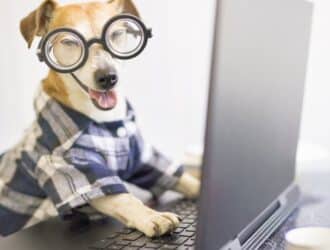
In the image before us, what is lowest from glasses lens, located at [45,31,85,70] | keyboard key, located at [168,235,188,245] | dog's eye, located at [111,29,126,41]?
keyboard key, located at [168,235,188,245]

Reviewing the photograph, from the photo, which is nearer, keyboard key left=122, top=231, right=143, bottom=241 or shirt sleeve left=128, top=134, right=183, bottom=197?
keyboard key left=122, top=231, right=143, bottom=241

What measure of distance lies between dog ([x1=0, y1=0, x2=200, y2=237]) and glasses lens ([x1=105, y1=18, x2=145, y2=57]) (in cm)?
2

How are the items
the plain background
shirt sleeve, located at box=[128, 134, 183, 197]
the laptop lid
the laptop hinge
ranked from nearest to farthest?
1. the laptop lid
2. the laptop hinge
3. the plain background
4. shirt sleeve, located at box=[128, 134, 183, 197]

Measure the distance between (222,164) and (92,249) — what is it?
0.97 ft

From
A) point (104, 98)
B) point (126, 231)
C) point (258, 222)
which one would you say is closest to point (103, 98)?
point (104, 98)

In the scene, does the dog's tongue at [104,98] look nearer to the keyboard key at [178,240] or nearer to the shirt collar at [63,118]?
the shirt collar at [63,118]

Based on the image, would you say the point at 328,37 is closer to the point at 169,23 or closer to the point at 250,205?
the point at 169,23

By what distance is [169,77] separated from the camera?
1182 mm

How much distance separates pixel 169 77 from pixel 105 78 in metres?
0.32

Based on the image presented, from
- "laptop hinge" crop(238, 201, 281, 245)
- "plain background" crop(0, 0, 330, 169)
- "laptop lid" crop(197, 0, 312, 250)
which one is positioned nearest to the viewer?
Result: "laptop lid" crop(197, 0, 312, 250)

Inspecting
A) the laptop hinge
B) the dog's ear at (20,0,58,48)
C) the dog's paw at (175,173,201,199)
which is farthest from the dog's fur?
the dog's paw at (175,173,201,199)

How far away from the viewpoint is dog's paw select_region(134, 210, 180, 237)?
2.84 ft

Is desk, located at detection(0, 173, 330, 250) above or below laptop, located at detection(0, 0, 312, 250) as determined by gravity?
below

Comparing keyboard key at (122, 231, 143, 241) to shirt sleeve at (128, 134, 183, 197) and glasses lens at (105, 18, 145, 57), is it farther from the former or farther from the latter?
glasses lens at (105, 18, 145, 57)
